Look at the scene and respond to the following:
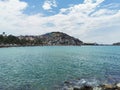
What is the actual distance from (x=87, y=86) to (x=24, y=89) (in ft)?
29.3

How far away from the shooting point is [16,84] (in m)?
32.9

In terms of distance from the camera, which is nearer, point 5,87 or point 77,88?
point 77,88

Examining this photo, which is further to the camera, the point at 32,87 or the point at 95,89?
the point at 32,87

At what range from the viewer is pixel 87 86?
2933cm

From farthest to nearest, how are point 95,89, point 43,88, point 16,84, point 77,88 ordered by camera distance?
1. point 16,84
2. point 43,88
3. point 77,88
4. point 95,89

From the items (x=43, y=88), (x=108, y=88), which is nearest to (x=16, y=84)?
(x=43, y=88)

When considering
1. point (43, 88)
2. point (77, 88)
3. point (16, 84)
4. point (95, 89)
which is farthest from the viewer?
point (16, 84)

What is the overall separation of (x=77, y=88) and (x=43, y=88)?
16.8 feet

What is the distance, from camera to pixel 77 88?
1107 inches

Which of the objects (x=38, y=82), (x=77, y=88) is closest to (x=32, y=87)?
(x=38, y=82)

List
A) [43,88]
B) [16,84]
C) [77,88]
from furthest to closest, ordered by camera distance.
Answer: [16,84]
[43,88]
[77,88]

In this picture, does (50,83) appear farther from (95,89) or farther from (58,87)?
(95,89)

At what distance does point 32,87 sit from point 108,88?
10932 millimetres

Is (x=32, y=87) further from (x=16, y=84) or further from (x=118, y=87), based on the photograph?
(x=118, y=87)
